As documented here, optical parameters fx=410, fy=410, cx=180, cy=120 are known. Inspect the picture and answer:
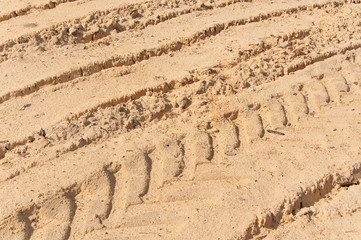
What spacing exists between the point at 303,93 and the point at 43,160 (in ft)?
5.87

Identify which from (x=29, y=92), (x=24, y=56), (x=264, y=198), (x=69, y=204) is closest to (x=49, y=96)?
(x=29, y=92)

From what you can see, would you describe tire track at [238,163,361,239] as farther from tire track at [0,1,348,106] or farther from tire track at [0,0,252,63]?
tire track at [0,0,252,63]

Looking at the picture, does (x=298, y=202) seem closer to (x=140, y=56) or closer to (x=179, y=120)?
(x=179, y=120)

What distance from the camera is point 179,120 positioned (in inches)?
102

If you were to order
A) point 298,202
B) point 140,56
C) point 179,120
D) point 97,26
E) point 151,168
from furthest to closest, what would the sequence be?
1. point 97,26
2. point 140,56
3. point 179,120
4. point 151,168
5. point 298,202

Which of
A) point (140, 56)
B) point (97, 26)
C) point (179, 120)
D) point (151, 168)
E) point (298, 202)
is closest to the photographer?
point (298, 202)

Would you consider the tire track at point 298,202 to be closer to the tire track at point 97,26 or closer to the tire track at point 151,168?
the tire track at point 151,168

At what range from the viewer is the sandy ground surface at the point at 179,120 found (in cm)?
209

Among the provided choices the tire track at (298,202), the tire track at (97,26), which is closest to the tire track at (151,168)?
the tire track at (298,202)

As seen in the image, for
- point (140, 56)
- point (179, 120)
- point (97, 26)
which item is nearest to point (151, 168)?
point (179, 120)

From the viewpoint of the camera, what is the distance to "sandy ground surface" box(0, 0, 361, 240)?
2.09 metres

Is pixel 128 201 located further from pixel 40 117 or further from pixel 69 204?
pixel 40 117

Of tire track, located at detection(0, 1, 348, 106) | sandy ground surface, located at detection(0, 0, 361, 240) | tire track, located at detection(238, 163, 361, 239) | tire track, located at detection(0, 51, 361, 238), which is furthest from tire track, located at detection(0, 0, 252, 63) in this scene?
tire track, located at detection(238, 163, 361, 239)

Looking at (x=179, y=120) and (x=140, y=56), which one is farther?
(x=140, y=56)
